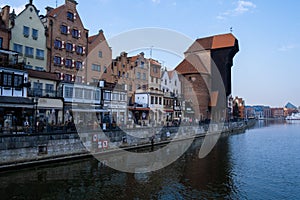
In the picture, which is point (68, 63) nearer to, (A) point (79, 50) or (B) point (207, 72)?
(A) point (79, 50)

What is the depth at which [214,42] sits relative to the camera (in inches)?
3044

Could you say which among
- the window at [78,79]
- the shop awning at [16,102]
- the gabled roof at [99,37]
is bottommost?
the shop awning at [16,102]

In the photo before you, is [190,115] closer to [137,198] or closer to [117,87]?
[117,87]

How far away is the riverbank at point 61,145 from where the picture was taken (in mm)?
19562

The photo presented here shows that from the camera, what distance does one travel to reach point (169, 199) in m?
15.4

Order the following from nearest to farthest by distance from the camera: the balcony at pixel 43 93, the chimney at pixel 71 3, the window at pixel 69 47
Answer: the balcony at pixel 43 93 < the window at pixel 69 47 < the chimney at pixel 71 3

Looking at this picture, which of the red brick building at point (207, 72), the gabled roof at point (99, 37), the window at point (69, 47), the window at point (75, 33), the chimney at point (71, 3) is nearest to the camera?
the window at point (69, 47)

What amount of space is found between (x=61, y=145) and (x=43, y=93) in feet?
26.6

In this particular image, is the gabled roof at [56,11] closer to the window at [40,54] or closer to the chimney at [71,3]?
the chimney at [71,3]

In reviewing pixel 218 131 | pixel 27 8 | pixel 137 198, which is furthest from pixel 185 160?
pixel 218 131

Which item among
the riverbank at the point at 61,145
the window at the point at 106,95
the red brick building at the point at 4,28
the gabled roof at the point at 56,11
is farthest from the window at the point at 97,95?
the gabled roof at the point at 56,11

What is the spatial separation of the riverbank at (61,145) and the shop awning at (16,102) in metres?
4.18

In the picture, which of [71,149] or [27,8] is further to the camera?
[27,8]

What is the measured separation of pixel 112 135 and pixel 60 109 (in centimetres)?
701
